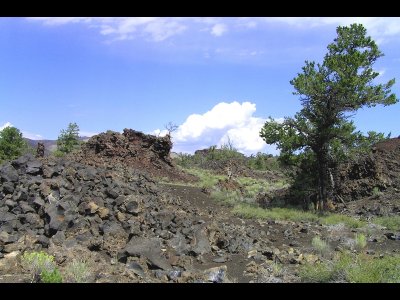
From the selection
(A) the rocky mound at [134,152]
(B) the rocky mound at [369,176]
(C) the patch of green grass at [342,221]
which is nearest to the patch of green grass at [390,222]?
(C) the patch of green grass at [342,221]

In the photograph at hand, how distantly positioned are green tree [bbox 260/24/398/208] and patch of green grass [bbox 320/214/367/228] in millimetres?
3766

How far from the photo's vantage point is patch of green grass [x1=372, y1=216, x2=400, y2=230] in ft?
56.4

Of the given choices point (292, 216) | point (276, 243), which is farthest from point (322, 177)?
point (276, 243)

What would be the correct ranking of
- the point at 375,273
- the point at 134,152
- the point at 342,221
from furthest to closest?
the point at 134,152 < the point at 342,221 < the point at 375,273

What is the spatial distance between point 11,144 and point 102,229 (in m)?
28.8

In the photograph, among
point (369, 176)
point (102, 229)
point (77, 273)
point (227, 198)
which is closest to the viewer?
point (77, 273)

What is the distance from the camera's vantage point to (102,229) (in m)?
12.2

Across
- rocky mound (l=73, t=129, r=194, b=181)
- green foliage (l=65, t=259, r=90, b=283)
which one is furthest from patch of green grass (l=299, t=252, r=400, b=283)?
rocky mound (l=73, t=129, r=194, b=181)

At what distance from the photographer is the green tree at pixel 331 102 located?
21250 millimetres

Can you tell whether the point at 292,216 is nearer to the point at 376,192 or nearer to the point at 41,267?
the point at 376,192
